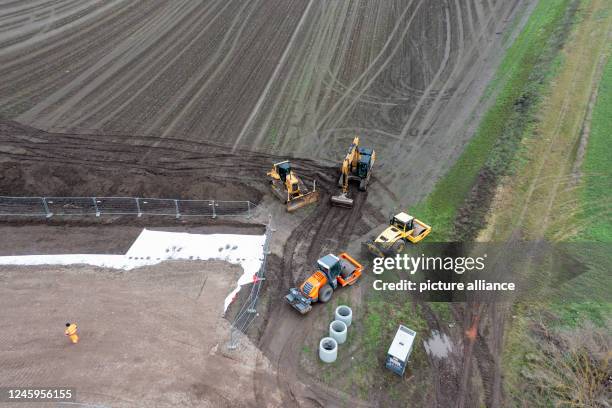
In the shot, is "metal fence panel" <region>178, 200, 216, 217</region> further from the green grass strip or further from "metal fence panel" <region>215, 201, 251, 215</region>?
the green grass strip

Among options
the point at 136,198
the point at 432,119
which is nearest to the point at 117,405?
the point at 136,198

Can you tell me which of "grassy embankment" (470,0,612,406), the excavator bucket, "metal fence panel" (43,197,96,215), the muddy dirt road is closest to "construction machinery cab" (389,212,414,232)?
the excavator bucket

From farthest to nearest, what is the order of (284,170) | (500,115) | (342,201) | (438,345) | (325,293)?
(500,115), (342,201), (284,170), (325,293), (438,345)

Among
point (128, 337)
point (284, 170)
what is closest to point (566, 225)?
point (284, 170)

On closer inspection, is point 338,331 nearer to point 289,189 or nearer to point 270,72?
point 289,189

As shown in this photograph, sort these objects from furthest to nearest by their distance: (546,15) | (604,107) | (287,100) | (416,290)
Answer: (546,15)
(287,100)
(604,107)
(416,290)

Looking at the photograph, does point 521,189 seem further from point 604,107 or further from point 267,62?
point 267,62
